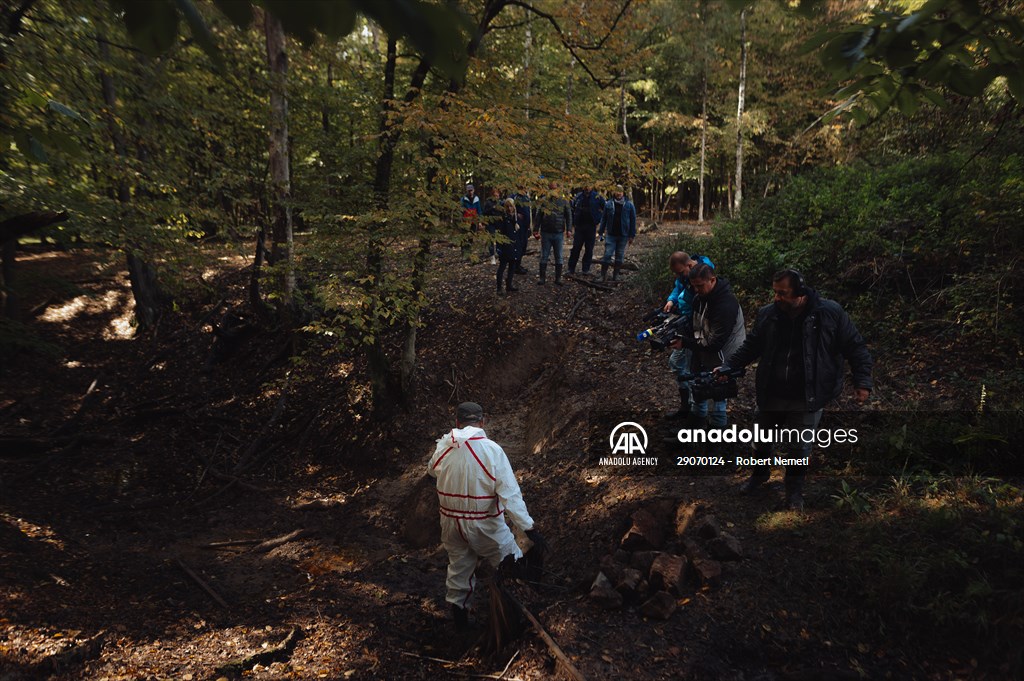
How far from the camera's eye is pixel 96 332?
14.0m

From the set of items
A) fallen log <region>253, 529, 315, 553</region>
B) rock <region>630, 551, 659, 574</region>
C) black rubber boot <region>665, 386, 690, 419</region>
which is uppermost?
black rubber boot <region>665, 386, 690, 419</region>

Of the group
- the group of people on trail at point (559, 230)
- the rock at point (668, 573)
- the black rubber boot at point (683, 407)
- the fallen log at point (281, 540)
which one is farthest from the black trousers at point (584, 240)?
the rock at point (668, 573)

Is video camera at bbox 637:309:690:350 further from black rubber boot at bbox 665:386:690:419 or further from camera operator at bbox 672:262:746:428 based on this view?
black rubber boot at bbox 665:386:690:419

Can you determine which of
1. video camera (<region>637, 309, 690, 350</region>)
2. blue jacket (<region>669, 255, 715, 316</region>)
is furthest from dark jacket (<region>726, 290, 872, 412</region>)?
blue jacket (<region>669, 255, 715, 316</region>)

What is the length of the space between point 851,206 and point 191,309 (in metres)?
16.2

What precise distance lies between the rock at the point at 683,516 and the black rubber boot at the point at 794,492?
0.85 meters

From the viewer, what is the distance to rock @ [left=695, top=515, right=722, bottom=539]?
4.55 metres

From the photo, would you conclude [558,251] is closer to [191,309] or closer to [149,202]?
[149,202]

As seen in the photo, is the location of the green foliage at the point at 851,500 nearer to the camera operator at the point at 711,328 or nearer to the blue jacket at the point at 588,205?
the camera operator at the point at 711,328

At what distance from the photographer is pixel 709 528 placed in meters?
4.60

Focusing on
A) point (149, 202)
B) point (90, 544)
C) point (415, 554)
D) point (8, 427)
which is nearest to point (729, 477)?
point (415, 554)

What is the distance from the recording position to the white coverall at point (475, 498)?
4203mm

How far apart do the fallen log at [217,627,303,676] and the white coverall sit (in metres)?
1.67

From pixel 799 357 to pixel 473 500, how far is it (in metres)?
3.06
